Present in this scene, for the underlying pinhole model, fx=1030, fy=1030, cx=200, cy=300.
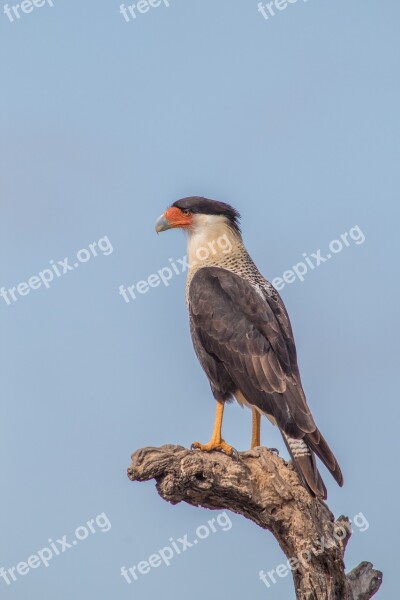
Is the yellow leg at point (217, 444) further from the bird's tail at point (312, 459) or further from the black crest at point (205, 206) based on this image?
the black crest at point (205, 206)

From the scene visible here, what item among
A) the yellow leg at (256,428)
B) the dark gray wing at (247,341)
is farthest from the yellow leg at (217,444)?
the yellow leg at (256,428)

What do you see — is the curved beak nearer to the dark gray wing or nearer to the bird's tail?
the dark gray wing

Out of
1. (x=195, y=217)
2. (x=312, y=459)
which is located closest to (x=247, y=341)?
(x=312, y=459)

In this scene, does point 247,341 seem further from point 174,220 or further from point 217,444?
point 174,220

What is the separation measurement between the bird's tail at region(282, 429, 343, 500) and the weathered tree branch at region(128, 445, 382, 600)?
8 centimetres

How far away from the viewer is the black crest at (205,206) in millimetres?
10758

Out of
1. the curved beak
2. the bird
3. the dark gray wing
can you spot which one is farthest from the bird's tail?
the curved beak

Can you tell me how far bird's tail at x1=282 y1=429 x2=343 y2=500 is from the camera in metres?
8.17

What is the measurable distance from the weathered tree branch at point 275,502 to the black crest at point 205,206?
323 cm

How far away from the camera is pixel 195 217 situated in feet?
35.4

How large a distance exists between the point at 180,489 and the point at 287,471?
→ 99cm

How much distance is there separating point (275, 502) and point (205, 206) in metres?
3.73

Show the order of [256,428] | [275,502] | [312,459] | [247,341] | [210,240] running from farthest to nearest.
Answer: [210,240] < [256,428] < [247,341] < [312,459] < [275,502]

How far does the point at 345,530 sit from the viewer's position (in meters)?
8.04
